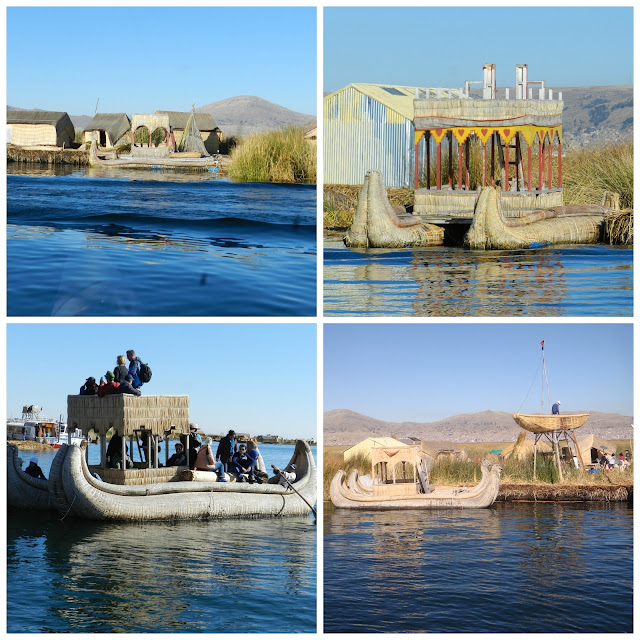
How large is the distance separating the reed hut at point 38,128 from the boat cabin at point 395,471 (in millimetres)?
12553

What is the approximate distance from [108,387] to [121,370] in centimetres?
Answer: 60

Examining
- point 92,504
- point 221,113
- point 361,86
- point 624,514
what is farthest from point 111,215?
point 361,86

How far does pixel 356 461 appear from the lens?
18.8m

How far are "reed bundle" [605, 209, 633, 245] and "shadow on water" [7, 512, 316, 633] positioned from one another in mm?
10749

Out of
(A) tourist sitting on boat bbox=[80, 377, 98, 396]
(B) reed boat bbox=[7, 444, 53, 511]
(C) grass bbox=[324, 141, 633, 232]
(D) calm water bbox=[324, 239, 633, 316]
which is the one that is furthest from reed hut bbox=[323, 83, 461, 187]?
(B) reed boat bbox=[7, 444, 53, 511]

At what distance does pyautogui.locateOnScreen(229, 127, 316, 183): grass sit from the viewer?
81.4 feet

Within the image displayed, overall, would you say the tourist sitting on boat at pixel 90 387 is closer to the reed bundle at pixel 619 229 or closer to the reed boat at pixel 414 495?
the reed boat at pixel 414 495

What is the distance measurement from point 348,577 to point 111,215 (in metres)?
10.6

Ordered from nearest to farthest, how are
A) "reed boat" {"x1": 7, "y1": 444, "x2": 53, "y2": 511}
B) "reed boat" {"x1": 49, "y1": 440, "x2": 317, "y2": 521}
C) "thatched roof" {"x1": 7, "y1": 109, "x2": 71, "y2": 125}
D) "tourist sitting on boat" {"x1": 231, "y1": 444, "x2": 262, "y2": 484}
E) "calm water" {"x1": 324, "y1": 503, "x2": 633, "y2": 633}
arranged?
"calm water" {"x1": 324, "y1": 503, "x2": 633, "y2": 633} < "reed boat" {"x1": 49, "y1": 440, "x2": 317, "y2": 521} < "reed boat" {"x1": 7, "y1": 444, "x2": 53, "y2": 511} < "tourist sitting on boat" {"x1": 231, "y1": 444, "x2": 262, "y2": 484} < "thatched roof" {"x1": 7, "y1": 109, "x2": 71, "y2": 125}

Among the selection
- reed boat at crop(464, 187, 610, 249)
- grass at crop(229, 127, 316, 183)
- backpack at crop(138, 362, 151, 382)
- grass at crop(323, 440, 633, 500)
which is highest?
grass at crop(229, 127, 316, 183)

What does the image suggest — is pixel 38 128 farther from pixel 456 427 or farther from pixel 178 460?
pixel 456 427

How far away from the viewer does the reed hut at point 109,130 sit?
89.3 feet

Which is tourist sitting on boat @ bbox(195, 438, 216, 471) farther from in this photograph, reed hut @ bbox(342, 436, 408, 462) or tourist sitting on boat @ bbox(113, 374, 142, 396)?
reed hut @ bbox(342, 436, 408, 462)

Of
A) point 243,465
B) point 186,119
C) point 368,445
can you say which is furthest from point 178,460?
point 186,119
